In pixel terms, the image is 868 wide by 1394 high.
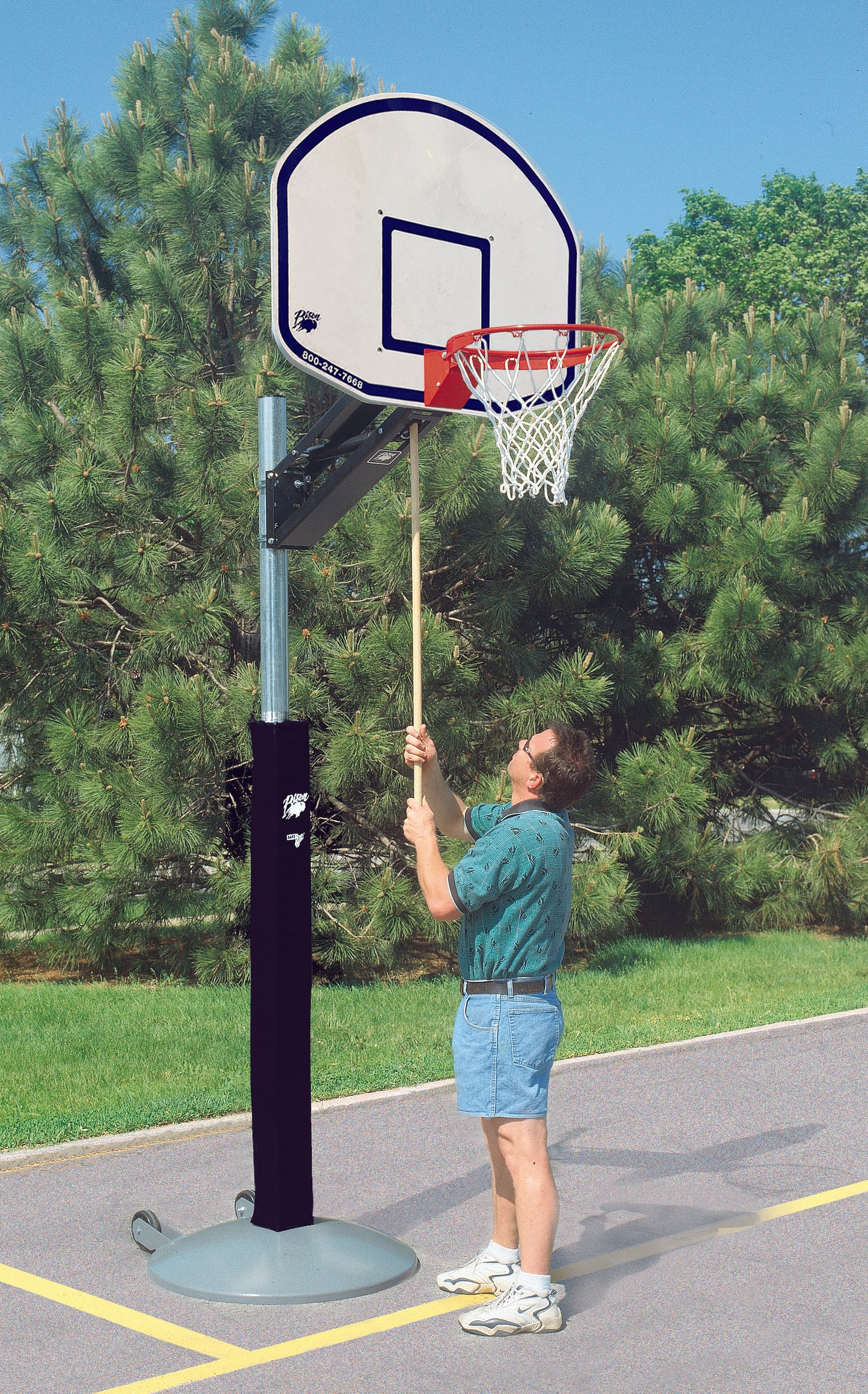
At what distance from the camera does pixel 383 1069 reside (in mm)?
8359

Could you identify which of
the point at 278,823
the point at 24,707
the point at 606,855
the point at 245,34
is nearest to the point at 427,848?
the point at 278,823

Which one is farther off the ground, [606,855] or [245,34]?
[245,34]

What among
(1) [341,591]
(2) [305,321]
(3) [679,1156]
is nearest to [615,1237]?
(3) [679,1156]

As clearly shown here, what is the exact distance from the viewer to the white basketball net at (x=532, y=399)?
595cm

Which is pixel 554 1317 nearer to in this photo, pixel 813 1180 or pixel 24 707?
pixel 813 1180

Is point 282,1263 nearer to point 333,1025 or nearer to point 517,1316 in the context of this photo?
point 517,1316

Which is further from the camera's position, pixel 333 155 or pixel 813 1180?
pixel 813 1180

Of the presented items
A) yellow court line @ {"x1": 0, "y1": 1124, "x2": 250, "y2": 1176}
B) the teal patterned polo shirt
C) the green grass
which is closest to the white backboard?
the teal patterned polo shirt

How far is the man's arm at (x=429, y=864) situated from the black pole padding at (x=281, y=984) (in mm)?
564

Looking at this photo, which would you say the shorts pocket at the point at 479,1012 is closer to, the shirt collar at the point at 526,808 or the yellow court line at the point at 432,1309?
the shirt collar at the point at 526,808

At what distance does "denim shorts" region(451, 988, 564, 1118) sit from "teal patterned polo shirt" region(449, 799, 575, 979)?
11 centimetres

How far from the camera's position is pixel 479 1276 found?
5023 mm

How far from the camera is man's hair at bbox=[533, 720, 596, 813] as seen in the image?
493cm

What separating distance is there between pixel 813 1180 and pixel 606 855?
18.3 ft
